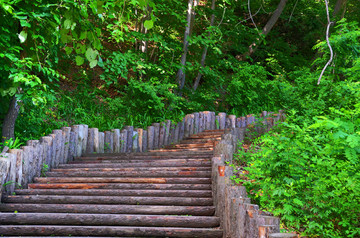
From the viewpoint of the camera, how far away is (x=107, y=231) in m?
4.03

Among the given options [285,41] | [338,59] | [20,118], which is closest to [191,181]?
[20,118]

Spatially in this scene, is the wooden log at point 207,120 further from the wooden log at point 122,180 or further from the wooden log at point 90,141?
the wooden log at point 122,180

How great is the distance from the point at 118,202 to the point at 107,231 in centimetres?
66

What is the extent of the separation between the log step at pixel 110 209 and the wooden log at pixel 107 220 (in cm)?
18

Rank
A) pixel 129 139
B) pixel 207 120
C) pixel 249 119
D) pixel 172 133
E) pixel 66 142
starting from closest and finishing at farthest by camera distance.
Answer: pixel 66 142 < pixel 129 139 < pixel 172 133 < pixel 249 119 < pixel 207 120

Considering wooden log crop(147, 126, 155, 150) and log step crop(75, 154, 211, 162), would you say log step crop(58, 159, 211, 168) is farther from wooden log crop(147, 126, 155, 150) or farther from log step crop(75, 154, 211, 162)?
wooden log crop(147, 126, 155, 150)

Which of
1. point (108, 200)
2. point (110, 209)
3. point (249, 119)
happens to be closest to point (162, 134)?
point (249, 119)

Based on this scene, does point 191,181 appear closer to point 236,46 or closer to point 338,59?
point 338,59

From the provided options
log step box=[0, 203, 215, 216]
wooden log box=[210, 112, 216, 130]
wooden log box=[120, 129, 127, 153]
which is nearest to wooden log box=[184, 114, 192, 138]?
wooden log box=[210, 112, 216, 130]

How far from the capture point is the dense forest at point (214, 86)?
3.72 meters

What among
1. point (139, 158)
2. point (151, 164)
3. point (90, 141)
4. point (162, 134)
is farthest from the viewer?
point (162, 134)

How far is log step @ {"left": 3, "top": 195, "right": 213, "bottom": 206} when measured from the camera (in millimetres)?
4641

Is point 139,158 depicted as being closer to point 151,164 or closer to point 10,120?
point 151,164

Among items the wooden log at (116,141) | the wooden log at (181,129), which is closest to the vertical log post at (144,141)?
the wooden log at (116,141)
